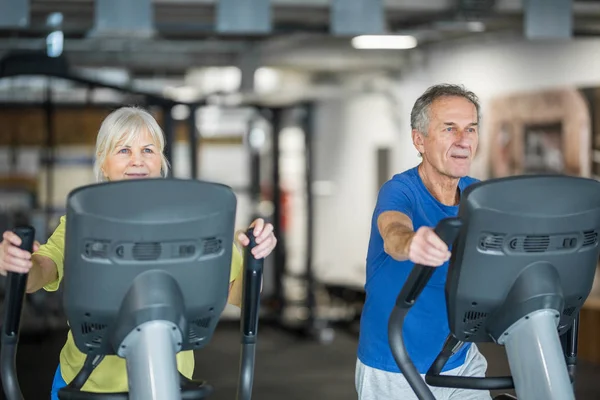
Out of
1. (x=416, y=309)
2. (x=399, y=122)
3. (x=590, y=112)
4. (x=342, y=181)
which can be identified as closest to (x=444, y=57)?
(x=399, y=122)

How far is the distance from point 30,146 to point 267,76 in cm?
304

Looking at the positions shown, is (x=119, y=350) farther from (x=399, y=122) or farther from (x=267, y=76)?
(x=267, y=76)

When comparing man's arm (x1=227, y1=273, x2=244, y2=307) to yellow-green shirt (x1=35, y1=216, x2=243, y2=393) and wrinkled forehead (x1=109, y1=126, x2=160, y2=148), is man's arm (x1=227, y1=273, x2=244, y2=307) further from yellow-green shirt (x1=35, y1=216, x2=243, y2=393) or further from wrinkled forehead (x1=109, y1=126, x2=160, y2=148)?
wrinkled forehead (x1=109, y1=126, x2=160, y2=148)

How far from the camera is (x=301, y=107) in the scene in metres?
9.44

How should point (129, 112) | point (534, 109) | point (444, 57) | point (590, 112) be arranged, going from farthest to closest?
point (444, 57), point (534, 109), point (590, 112), point (129, 112)

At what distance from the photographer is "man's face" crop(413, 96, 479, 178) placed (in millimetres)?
2627

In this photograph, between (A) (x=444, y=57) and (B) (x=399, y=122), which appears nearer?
(A) (x=444, y=57)

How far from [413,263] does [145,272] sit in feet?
2.86

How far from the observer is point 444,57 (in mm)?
10492

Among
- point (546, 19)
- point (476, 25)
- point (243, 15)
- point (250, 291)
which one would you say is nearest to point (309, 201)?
point (476, 25)

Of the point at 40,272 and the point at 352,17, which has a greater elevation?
the point at 352,17

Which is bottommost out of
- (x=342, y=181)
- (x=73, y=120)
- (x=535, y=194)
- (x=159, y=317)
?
(x=342, y=181)

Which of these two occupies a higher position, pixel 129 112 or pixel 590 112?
pixel 129 112

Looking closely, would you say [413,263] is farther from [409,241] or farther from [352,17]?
[352,17]
